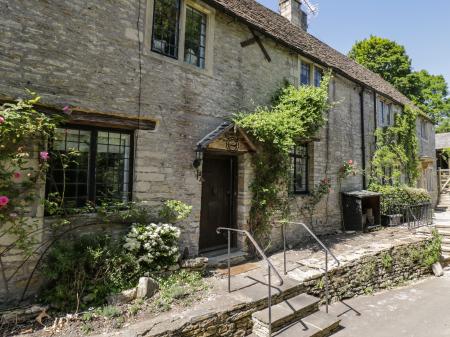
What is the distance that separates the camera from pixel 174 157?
20.1ft

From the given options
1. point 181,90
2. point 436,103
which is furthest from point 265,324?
point 436,103

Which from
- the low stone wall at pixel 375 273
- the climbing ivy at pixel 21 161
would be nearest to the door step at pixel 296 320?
the low stone wall at pixel 375 273

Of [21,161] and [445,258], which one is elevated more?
[21,161]

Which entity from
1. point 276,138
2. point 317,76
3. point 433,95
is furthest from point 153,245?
point 433,95

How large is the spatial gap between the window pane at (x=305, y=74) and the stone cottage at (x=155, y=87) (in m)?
0.64

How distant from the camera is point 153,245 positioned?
16.8ft

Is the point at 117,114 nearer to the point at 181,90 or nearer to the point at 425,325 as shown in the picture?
the point at 181,90

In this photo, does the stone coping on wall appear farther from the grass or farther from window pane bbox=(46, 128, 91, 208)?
window pane bbox=(46, 128, 91, 208)

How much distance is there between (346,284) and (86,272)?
567 centimetres

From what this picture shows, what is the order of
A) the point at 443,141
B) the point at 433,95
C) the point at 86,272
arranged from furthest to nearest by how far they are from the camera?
the point at 433,95 → the point at 443,141 → the point at 86,272

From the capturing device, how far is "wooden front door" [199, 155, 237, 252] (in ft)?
23.0

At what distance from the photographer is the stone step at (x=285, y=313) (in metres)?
4.50

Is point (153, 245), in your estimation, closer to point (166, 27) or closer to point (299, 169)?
point (166, 27)

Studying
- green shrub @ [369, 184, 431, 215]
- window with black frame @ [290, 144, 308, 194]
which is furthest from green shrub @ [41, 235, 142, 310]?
green shrub @ [369, 184, 431, 215]
